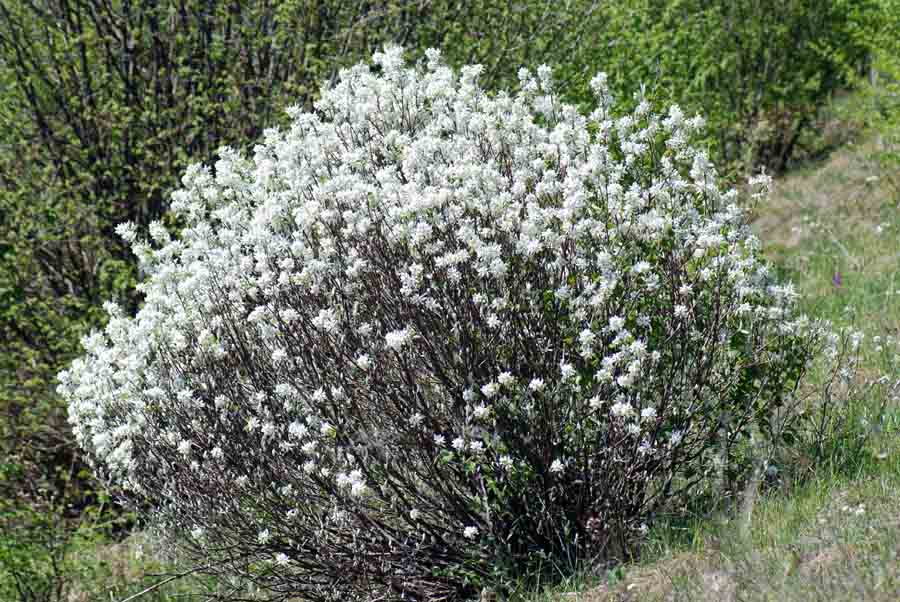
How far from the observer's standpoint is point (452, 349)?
457 cm

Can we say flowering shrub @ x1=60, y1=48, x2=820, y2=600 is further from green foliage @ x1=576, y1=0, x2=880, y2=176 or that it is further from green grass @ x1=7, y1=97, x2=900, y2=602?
green foliage @ x1=576, y1=0, x2=880, y2=176

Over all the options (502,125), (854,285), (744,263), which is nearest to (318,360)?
(502,125)

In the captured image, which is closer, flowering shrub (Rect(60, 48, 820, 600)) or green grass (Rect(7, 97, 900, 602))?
green grass (Rect(7, 97, 900, 602))

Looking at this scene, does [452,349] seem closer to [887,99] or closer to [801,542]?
[801,542]

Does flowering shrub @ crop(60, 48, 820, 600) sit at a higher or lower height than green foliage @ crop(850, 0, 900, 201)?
higher

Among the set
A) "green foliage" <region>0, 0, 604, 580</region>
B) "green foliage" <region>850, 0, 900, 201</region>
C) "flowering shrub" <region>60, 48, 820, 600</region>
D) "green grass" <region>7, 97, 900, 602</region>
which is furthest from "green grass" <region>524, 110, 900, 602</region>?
"green foliage" <region>0, 0, 604, 580</region>

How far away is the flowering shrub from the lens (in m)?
4.50

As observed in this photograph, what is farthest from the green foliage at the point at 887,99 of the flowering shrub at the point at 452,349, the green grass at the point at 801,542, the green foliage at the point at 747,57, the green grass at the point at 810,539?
the flowering shrub at the point at 452,349

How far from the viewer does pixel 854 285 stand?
8414 mm

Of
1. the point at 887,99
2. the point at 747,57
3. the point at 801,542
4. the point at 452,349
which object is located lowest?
the point at 747,57

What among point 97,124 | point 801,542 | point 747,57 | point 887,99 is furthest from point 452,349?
point 747,57

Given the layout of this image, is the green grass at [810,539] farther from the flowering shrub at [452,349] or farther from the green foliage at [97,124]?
the green foliage at [97,124]


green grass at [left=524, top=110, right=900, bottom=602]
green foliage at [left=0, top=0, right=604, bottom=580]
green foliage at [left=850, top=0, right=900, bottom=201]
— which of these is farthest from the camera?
green foliage at [left=850, top=0, right=900, bottom=201]

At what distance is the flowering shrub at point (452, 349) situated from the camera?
14.8ft
